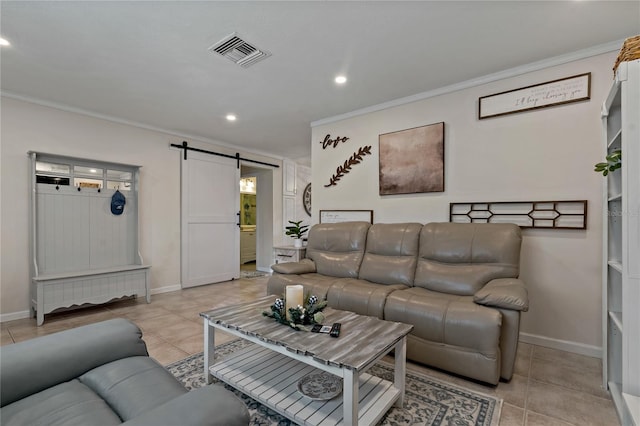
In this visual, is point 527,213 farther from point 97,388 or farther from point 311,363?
point 97,388

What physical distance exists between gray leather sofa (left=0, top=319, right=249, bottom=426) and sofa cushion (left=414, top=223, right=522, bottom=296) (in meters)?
2.08

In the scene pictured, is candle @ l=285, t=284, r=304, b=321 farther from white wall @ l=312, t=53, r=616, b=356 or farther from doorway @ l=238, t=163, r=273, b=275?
doorway @ l=238, t=163, r=273, b=275

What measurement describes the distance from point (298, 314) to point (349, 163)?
2.50 metres

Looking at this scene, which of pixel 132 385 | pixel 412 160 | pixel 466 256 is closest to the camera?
pixel 132 385

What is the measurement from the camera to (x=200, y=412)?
0.78 m

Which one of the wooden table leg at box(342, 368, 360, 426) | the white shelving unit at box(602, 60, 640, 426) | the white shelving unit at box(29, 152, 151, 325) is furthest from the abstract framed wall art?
the white shelving unit at box(29, 152, 151, 325)

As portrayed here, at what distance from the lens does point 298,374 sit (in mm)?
1801

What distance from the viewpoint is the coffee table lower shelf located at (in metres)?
1.45

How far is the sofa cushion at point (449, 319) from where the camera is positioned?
1.83 m

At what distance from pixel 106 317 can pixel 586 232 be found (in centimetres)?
472

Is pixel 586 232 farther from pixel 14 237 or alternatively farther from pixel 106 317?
pixel 14 237

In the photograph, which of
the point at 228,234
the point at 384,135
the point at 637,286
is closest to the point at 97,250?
the point at 228,234

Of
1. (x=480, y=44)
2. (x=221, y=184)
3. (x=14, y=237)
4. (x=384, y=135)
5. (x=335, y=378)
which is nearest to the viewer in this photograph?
(x=335, y=378)

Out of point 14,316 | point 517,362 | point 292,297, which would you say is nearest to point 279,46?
point 292,297
